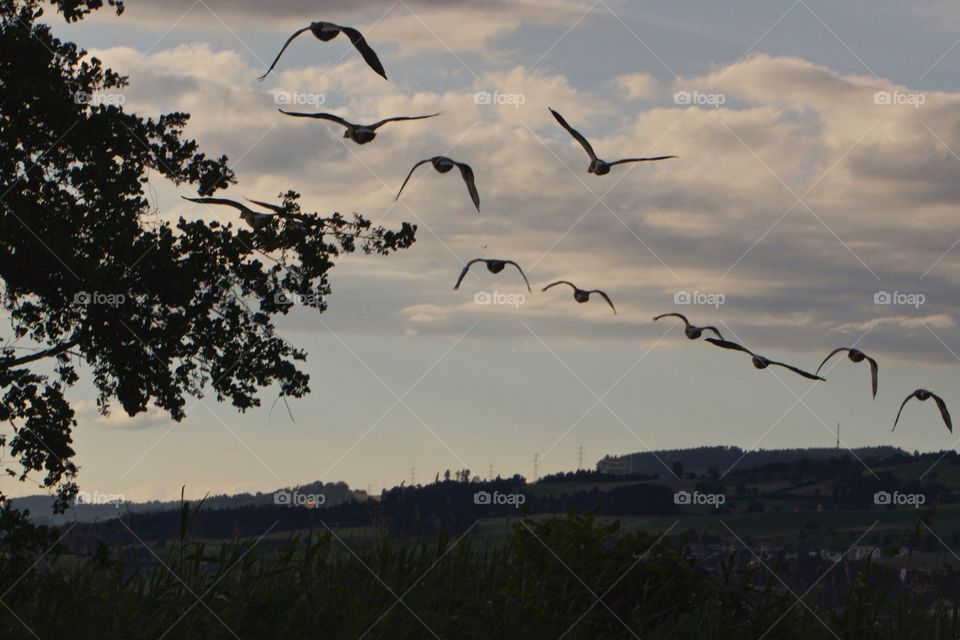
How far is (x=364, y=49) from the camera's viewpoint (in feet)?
28.0

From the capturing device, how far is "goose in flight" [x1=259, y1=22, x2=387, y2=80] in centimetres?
839

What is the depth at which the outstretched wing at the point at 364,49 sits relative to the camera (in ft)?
27.5

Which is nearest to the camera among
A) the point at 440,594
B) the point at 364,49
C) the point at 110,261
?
the point at 364,49

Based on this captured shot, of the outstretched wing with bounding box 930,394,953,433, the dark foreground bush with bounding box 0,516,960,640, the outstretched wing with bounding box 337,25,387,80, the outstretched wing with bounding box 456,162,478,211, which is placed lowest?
the dark foreground bush with bounding box 0,516,960,640

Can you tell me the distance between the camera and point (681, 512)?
97.7 m

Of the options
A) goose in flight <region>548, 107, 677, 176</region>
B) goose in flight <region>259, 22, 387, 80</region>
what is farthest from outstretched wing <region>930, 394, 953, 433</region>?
goose in flight <region>259, 22, 387, 80</region>

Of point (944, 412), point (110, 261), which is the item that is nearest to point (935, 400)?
point (944, 412)

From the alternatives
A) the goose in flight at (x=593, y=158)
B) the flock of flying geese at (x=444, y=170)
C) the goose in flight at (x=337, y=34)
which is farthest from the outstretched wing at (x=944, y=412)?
the goose in flight at (x=337, y=34)

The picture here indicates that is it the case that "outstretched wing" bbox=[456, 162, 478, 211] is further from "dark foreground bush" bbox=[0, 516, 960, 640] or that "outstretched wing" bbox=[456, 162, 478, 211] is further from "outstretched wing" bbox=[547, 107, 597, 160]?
"dark foreground bush" bbox=[0, 516, 960, 640]

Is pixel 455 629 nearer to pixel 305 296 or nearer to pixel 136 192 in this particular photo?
pixel 305 296

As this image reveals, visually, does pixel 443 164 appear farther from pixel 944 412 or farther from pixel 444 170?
pixel 944 412

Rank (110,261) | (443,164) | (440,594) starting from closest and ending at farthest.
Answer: (443,164)
(440,594)
(110,261)

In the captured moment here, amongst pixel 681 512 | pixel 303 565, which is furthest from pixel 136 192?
pixel 681 512

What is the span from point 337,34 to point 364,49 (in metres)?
0.37
